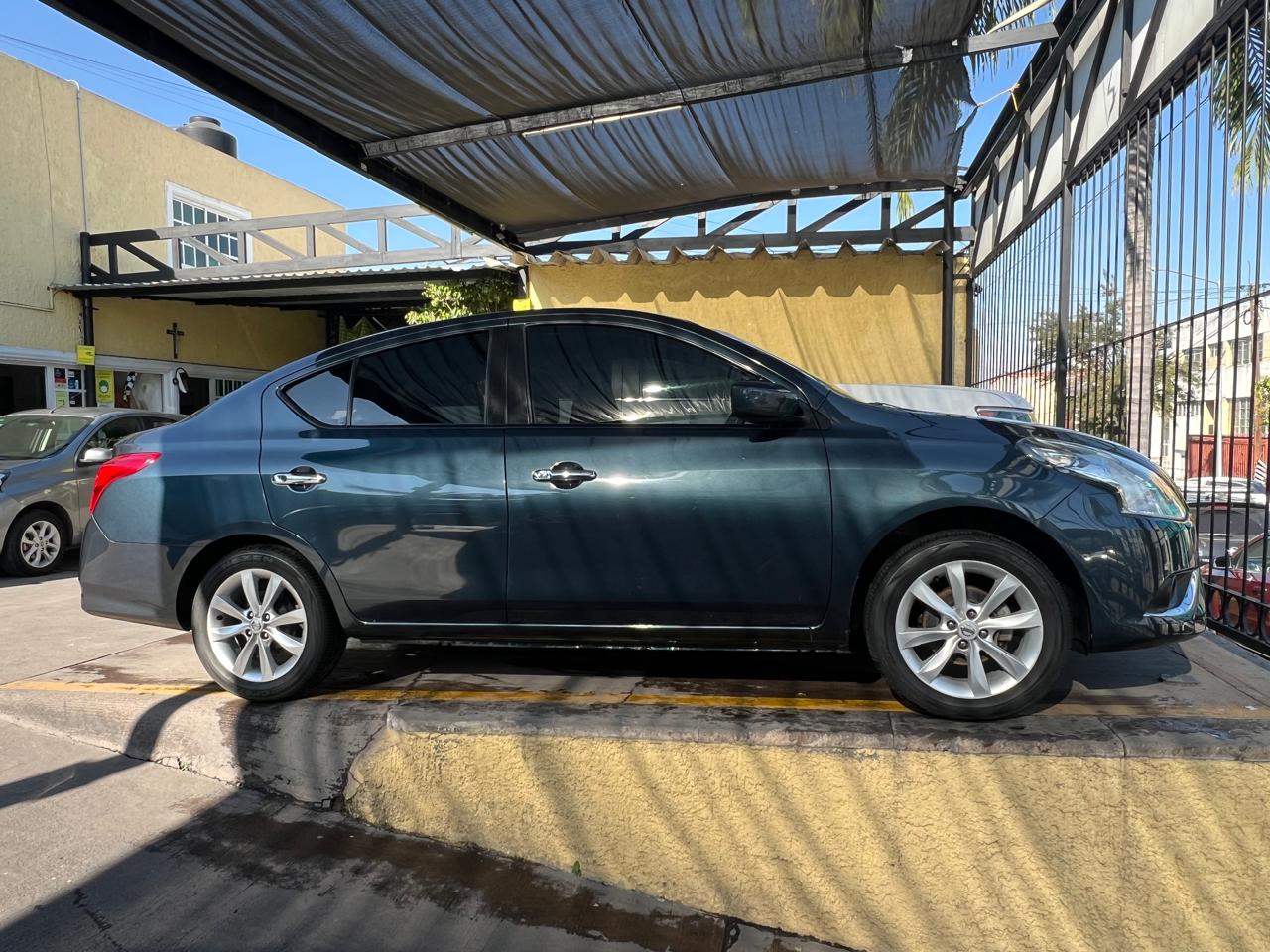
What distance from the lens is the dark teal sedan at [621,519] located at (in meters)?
3.10

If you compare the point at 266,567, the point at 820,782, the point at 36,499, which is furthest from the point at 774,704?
the point at 36,499

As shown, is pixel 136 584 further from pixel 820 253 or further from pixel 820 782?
pixel 820 253

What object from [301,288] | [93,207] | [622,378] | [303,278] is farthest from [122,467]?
[93,207]

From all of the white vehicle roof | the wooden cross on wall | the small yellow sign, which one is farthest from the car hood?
the wooden cross on wall

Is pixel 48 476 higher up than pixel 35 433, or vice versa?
pixel 35 433

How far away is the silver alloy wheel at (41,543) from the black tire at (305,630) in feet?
18.4

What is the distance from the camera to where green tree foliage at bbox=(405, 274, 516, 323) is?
1072 cm

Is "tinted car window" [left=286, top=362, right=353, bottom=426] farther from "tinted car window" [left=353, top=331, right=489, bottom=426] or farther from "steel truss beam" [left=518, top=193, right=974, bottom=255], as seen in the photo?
"steel truss beam" [left=518, top=193, right=974, bottom=255]

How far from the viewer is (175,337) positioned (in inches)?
602

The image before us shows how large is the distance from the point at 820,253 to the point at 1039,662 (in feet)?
22.6

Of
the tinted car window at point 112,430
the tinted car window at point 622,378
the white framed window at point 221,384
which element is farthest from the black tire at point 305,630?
the white framed window at point 221,384

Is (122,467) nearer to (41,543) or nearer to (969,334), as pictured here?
(41,543)

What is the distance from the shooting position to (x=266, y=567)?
3.55m

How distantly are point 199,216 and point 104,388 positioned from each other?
4.18 m
